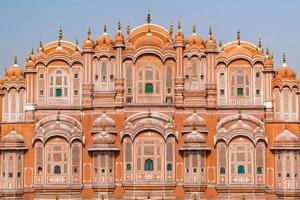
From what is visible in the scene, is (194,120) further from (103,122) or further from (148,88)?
(103,122)

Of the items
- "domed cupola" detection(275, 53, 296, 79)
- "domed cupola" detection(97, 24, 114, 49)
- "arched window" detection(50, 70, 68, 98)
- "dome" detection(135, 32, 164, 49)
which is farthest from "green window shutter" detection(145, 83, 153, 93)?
"domed cupola" detection(275, 53, 296, 79)

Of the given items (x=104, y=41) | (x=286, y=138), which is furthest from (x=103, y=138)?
(x=286, y=138)

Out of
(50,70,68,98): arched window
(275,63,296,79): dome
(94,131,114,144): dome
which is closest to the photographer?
(94,131,114,144): dome

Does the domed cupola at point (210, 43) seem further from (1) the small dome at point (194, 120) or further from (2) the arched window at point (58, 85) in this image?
(2) the arched window at point (58, 85)

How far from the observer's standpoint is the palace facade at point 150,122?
4138 centimetres

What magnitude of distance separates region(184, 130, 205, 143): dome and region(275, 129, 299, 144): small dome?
175 inches

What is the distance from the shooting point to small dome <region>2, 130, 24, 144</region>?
41531 mm

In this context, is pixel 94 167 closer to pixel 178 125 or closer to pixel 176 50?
pixel 178 125

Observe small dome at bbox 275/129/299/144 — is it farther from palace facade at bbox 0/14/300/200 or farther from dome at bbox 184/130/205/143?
dome at bbox 184/130/205/143

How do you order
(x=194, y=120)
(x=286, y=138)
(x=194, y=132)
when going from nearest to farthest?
(x=194, y=132) → (x=286, y=138) → (x=194, y=120)

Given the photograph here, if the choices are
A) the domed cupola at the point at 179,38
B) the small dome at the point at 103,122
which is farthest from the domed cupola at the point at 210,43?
the small dome at the point at 103,122

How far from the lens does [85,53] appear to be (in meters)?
42.8

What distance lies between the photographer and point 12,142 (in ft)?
136

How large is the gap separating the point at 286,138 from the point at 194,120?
5406mm
